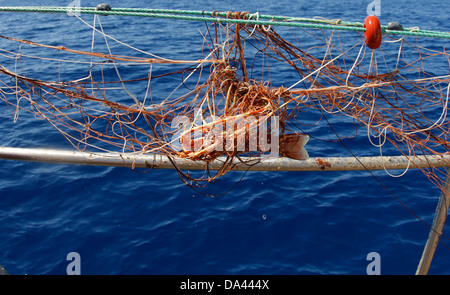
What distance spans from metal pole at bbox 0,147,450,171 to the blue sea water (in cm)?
230

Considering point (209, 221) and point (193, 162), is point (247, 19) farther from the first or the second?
point (209, 221)

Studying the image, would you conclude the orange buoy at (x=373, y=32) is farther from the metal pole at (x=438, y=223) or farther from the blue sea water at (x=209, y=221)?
the blue sea water at (x=209, y=221)

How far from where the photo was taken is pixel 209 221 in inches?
246

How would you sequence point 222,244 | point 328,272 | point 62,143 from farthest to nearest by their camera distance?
point 62,143
point 222,244
point 328,272

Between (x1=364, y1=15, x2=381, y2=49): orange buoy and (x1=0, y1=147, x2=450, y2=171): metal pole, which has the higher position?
(x1=364, y1=15, x2=381, y2=49): orange buoy

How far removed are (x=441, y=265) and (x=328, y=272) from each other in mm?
1370

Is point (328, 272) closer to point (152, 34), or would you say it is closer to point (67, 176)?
point (67, 176)

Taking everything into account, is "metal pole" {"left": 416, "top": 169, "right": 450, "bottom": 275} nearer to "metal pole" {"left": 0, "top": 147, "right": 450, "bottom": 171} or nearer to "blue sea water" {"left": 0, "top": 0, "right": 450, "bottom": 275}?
"metal pole" {"left": 0, "top": 147, "right": 450, "bottom": 171}

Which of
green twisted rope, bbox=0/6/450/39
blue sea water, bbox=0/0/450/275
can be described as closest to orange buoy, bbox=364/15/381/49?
green twisted rope, bbox=0/6/450/39

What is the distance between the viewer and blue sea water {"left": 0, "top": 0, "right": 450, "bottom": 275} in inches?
216

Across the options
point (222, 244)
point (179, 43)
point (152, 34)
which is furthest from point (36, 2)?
point (222, 244)

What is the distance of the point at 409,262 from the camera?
5480mm

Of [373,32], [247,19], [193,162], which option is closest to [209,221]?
[247,19]
